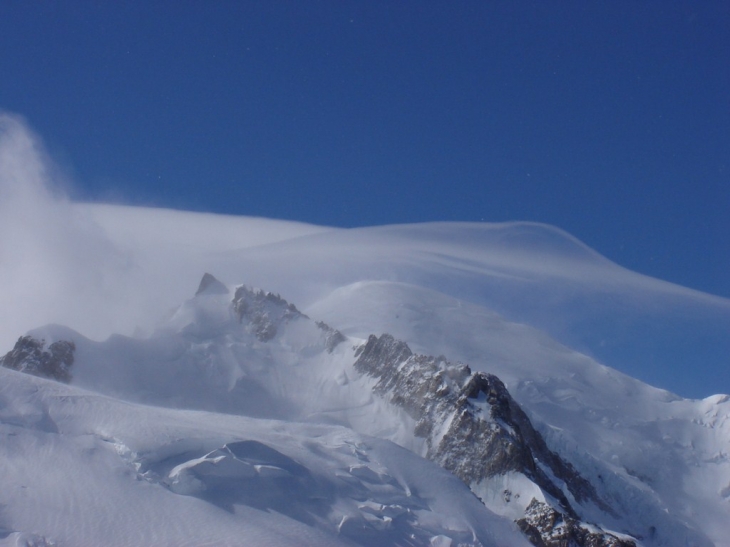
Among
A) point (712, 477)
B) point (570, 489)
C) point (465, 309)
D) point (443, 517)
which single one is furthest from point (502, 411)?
point (465, 309)

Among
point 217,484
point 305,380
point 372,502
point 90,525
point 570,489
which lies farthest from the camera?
point 305,380

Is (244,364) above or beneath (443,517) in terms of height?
above

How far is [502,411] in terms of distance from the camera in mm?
71438

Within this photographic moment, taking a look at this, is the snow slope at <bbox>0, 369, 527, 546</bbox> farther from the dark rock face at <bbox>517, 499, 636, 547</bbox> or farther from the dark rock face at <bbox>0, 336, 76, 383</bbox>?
the dark rock face at <bbox>0, 336, 76, 383</bbox>

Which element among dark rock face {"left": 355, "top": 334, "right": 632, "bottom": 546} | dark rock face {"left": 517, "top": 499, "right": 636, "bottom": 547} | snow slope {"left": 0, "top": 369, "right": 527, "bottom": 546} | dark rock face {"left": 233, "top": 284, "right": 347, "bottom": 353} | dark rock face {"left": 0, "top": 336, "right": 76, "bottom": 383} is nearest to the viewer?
snow slope {"left": 0, "top": 369, "right": 527, "bottom": 546}

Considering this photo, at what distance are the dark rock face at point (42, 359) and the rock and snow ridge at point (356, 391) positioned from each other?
1.66m

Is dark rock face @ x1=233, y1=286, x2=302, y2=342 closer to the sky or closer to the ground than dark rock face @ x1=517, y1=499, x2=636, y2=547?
closer to the sky

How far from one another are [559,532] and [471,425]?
2028 centimetres

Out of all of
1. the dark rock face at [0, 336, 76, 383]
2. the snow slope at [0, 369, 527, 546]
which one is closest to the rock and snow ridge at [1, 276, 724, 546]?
the dark rock face at [0, 336, 76, 383]

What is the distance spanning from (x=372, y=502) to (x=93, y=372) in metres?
57.1

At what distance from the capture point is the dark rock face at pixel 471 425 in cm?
6450

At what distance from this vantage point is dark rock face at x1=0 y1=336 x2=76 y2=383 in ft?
269

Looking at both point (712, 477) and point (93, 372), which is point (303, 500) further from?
point (712, 477)

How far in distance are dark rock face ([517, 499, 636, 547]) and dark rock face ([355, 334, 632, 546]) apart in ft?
1.41
